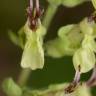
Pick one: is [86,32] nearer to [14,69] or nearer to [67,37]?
[67,37]

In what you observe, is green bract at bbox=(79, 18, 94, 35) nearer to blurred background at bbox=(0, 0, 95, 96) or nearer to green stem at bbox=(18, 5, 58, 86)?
green stem at bbox=(18, 5, 58, 86)

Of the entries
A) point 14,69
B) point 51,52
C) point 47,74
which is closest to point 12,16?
point 14,69

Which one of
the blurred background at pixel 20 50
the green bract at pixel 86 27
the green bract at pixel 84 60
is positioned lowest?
the green bract at pixel 84 60

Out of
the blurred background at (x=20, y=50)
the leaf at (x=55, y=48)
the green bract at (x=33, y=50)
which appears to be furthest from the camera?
the blurred background at (x=20, y=50)

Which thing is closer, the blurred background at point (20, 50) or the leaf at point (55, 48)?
the leaf at point (55, 48)

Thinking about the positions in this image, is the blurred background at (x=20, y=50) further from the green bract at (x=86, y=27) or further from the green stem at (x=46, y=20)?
the green bract at (x=86, y=27)

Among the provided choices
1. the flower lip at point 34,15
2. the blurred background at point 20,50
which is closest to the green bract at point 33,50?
the flower lip at point 34,15
